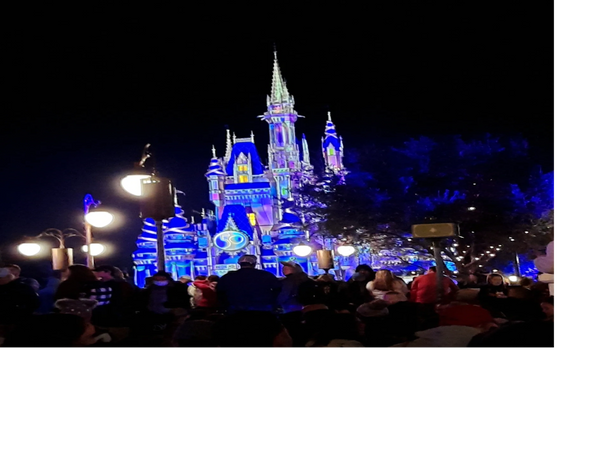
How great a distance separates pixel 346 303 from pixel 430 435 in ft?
10.9

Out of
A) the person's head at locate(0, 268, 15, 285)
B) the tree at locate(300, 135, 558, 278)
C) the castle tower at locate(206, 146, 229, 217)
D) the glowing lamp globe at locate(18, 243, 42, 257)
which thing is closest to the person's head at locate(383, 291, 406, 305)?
the person's head at locate(0, 268, 15, 285)

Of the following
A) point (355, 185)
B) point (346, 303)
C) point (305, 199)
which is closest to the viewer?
point (346, 303)

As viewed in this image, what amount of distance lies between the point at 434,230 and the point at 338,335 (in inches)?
173

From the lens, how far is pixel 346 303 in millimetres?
7820

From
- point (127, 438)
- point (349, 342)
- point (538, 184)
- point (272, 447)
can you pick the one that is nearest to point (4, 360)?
point (127, 438)

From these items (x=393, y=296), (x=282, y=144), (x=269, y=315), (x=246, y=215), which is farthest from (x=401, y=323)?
(x=282, y=144)

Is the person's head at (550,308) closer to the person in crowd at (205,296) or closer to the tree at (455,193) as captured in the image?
the person in crowd at (205,296)

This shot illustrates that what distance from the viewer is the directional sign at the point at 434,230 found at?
9062 millimetres

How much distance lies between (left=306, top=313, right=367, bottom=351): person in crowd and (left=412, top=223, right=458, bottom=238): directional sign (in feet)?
13.5

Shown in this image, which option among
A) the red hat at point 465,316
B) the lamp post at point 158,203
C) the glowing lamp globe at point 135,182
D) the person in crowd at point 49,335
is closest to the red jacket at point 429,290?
the red hat at point 465,316

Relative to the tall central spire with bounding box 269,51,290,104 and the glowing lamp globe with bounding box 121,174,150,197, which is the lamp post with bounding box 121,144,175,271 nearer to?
the glowing lamp globe with bounding box 121,174,150,197

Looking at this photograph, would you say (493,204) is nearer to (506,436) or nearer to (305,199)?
(305,199)

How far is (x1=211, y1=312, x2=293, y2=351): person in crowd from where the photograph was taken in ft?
16.0

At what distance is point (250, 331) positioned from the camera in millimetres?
4895
